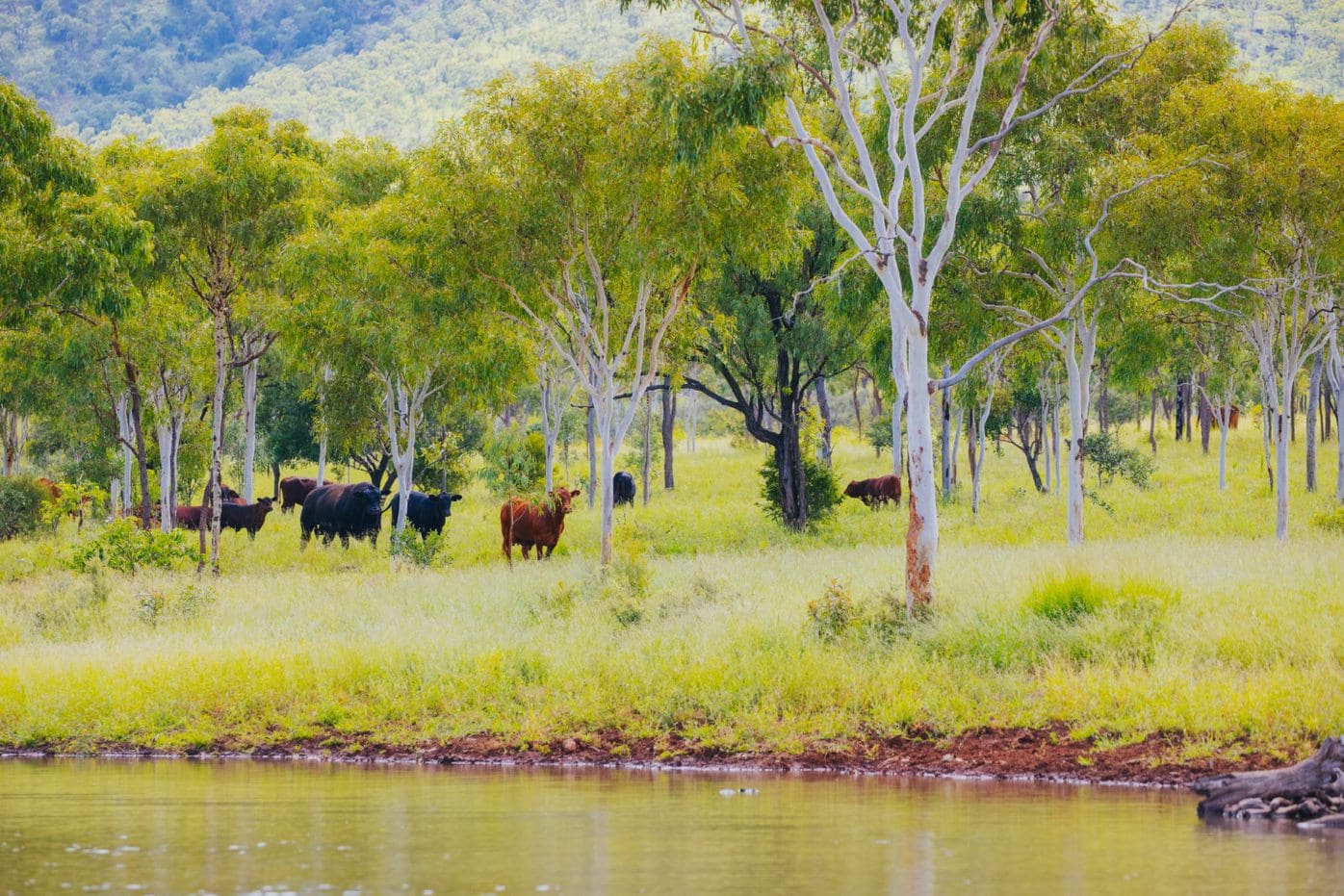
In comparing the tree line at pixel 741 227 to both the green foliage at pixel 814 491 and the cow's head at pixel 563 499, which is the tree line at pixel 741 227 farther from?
the cow's head at pixel 563 499

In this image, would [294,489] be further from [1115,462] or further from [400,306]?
[1115,462]

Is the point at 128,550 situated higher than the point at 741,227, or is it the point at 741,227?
the point at 741,227

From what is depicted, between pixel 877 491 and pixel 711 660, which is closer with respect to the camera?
pixel 711 660

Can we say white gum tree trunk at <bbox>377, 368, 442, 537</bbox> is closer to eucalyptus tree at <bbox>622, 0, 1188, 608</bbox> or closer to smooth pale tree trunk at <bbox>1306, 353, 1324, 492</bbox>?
eucalyptus tree at <bbox>622, 0, 1188, 608</bbox>

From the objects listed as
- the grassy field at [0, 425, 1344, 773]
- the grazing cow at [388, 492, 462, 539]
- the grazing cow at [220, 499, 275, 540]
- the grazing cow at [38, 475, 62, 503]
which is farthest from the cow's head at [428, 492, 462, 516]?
the grazing cow at [38, 475, 62, 503]

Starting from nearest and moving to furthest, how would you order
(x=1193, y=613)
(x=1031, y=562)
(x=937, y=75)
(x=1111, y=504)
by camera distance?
(x=1193, y=613) → (x=1031, y=562) → (x=937, y=75) → (x=1111, y=504)

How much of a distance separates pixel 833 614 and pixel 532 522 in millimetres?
17441

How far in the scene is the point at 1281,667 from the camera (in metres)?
15.7

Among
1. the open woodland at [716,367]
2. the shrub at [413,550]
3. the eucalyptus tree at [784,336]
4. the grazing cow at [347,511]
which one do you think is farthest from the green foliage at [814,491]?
the grazing cow at [347,511]

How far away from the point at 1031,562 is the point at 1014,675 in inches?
317

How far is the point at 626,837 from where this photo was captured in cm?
1130

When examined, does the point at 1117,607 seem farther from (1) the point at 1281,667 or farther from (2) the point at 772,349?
(2) the point at 772,349

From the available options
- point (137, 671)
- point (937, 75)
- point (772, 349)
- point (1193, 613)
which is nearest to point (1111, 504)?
point (772, 349)

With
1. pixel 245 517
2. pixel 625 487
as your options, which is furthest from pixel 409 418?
pixel 625 487
